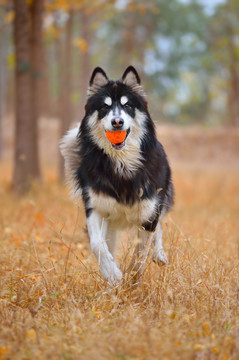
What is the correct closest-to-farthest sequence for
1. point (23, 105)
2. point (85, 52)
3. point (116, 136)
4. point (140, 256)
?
1. point (140, 256)
2. point (116, 136)
3. point (23, 105)
4. point (85, 52)

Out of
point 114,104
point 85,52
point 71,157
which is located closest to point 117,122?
point 114,104

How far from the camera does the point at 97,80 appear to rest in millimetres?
4109

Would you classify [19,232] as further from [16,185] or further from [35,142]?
[35,142]

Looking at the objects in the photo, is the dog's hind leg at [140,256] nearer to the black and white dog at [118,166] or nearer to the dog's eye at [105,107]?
the black and white dog at [118,166]

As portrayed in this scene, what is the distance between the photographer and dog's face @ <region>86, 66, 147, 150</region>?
3873mm

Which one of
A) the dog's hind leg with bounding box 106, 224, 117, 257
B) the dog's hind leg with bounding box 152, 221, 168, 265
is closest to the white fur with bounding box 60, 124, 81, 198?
the dog's hind leg with bounding box 106, 224, 117, 257

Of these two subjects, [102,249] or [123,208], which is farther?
[123,208]

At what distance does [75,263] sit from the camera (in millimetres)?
4715

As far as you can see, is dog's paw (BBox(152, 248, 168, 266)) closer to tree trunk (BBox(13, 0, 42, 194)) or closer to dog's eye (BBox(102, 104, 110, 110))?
dog's eye (BBox(102, 104, 110, 110))

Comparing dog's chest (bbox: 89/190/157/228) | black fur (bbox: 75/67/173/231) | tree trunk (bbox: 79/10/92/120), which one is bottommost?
dog's chest (bbox: 89/190/157/228)

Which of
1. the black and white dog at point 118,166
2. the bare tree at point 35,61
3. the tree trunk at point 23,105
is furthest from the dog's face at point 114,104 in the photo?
the bare tree at point 35,61

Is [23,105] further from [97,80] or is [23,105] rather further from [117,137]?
[117,137]

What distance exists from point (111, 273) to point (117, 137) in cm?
117

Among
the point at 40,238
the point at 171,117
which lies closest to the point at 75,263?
the point at 40,238
